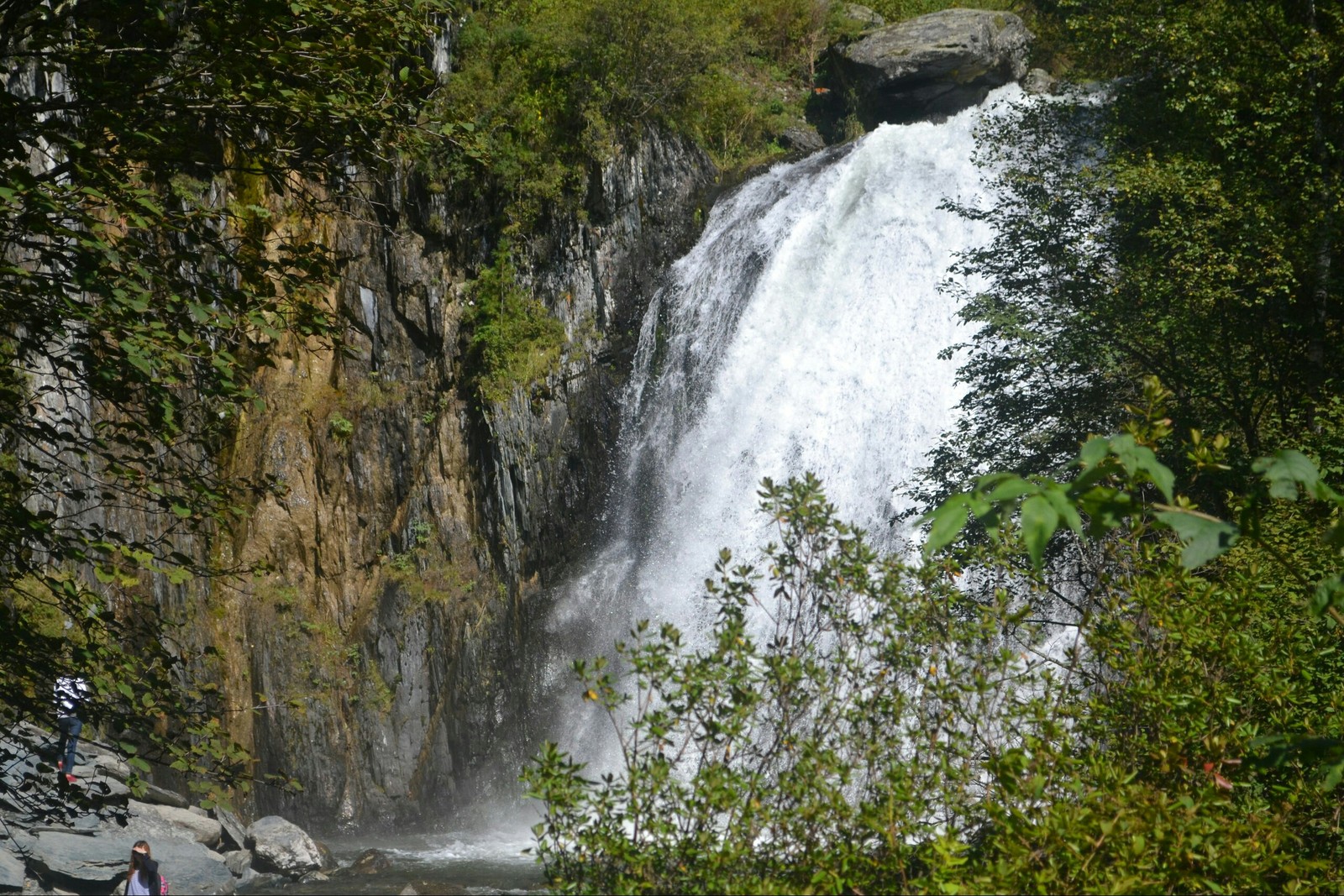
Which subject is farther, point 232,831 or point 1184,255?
point 232,831

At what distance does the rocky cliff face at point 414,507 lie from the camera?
15.8 meters

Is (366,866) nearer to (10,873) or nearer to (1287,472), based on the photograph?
(10,873)

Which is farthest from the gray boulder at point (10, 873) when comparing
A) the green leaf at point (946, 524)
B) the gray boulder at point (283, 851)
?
the green leaf at point (946, 524)

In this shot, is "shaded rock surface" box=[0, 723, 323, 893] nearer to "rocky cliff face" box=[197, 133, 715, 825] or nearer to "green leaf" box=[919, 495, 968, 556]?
"rocky cliff face" box=[197, 133, 715, 825]

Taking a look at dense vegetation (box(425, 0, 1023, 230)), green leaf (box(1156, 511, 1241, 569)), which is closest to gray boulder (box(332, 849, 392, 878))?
dense vegetation (box(425, 0, 1023, 230))

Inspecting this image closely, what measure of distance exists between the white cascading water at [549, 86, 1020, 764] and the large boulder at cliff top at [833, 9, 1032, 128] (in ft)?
13.1

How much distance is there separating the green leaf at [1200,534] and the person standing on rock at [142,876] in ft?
30.5

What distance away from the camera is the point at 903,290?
17453 mm

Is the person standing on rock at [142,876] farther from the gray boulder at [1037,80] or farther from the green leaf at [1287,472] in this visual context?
the gray boulder at [1037,80]

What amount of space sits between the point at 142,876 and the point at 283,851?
4.28 metres

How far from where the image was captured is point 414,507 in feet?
57.1

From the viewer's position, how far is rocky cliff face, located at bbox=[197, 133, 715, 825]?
15.8 meters

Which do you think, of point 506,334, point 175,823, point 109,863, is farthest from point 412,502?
point 109,863

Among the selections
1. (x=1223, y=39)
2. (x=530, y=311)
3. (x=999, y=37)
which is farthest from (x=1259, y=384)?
(x=999, y=37)
